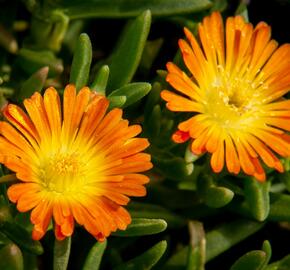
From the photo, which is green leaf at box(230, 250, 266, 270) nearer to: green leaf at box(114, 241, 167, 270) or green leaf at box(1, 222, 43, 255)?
green leaf at box(114, 241, 167, 270)

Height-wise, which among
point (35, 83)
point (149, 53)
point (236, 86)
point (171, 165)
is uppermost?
point (149, 53)

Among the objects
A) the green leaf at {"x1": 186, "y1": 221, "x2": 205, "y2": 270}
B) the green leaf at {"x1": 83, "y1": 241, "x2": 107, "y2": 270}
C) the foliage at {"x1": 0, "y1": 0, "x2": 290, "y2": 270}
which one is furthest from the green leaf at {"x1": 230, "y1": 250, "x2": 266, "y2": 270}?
the green leaf at {"x1": 83, "y1": 241, "x2": 107, "y2": 270}

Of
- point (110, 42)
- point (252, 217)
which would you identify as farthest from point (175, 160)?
point (110, 42)

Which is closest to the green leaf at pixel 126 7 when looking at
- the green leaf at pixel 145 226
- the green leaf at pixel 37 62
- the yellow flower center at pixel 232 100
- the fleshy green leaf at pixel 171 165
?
the green leaf at pixel 37 62

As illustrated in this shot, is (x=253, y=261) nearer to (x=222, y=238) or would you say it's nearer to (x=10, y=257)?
(x=222, y=238)

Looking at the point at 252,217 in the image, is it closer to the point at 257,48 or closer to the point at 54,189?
the point at 257,48

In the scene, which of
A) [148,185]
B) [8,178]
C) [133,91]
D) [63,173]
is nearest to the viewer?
[8,178]

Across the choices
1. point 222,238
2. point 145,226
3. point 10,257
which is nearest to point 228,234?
point 222,238
